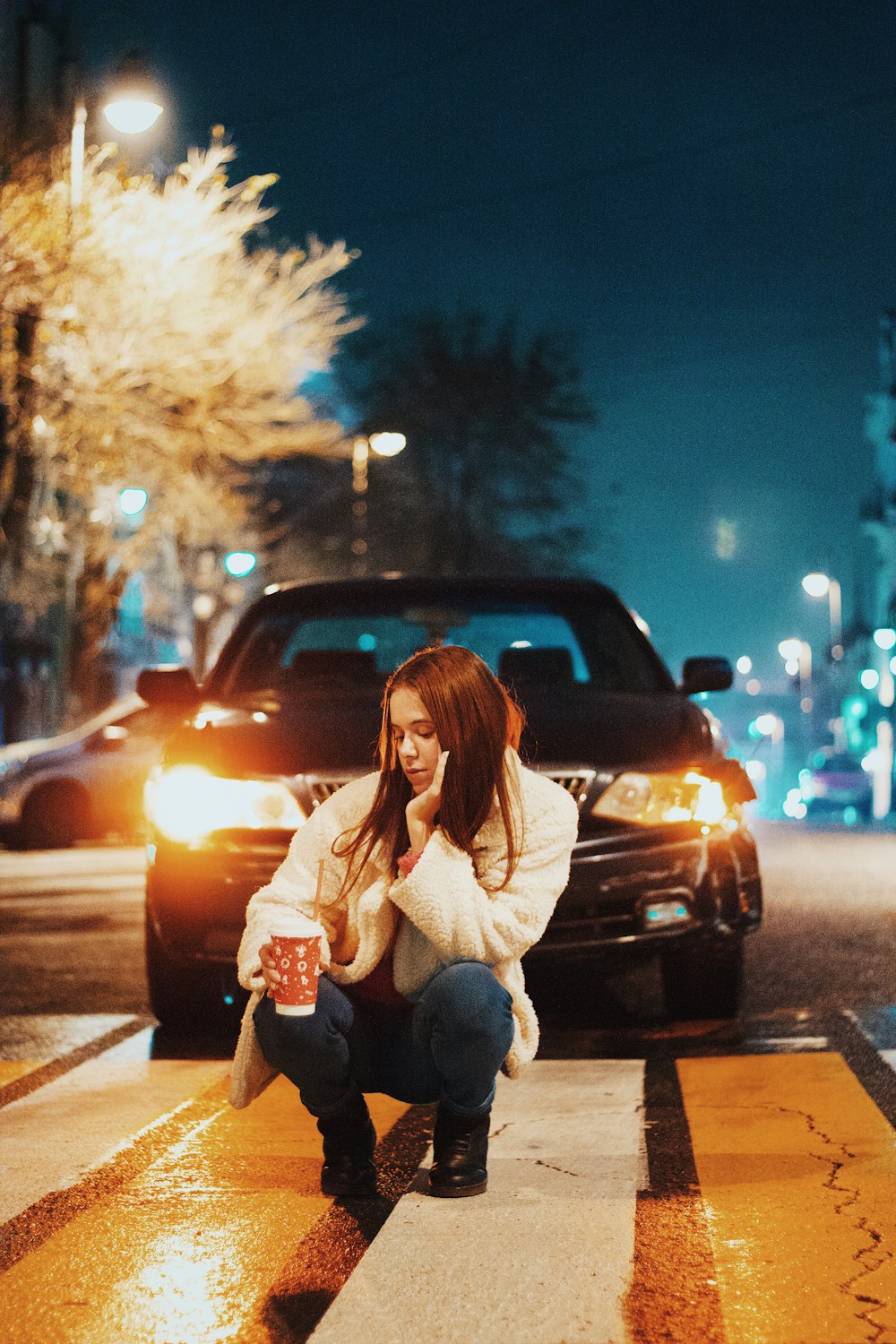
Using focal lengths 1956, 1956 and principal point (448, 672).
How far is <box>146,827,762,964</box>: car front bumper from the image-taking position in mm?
6617

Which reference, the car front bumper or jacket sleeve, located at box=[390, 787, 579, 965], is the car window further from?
jacket sleeve, located at box=[390, 787, 579, 965]

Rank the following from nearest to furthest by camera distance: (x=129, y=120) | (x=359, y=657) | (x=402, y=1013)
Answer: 1. (x=402, y=1013)
2. (x=359, y=657)
3. (x=129, y=120)

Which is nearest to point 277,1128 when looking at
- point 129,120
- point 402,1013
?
point 402,1013

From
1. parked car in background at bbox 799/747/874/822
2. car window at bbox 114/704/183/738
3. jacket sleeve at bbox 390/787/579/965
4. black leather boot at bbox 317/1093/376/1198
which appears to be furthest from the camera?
parked car in background at bbox 799/747/874/822

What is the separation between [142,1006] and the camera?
8.17 metres

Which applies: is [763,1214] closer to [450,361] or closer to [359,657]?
[359,657]

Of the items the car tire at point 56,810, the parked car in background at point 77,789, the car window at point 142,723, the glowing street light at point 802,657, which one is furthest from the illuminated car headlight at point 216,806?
the glowing street light at point 802,657

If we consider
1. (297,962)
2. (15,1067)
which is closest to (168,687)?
(15,1067)

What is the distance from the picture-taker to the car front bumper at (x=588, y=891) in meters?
6.62

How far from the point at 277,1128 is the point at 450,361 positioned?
164 feet

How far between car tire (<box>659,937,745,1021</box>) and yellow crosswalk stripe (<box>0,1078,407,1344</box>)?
214 cm

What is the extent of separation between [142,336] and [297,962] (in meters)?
21.5

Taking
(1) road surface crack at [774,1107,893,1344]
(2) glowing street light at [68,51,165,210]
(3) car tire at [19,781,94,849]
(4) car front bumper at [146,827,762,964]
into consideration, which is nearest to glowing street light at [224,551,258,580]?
(3) car tire at [19,781,94,849]

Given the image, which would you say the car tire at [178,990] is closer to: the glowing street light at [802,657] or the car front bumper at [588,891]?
the car front bumper at [588,891]
